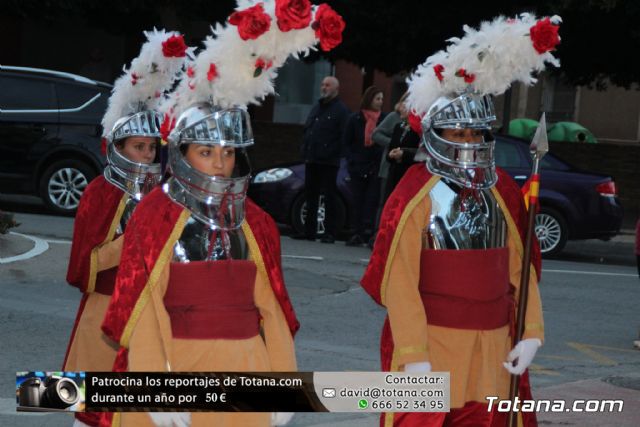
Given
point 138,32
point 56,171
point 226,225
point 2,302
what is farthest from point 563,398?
point 138,32

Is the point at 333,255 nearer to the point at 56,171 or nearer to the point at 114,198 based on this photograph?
the point at 56,171

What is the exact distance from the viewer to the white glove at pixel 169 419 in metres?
4.43

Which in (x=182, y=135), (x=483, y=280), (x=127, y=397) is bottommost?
(x=127, y=397)

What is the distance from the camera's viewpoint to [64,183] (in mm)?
15906

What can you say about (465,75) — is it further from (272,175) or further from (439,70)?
(272,175)

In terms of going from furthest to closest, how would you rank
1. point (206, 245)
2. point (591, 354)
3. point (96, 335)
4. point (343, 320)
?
point (343, 320), point (591, 354), point (96, 335), point (206, 245)

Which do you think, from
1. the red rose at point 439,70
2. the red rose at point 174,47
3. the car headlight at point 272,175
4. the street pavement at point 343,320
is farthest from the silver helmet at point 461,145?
the car headlight at point 272,175

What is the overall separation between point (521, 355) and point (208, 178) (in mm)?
1527

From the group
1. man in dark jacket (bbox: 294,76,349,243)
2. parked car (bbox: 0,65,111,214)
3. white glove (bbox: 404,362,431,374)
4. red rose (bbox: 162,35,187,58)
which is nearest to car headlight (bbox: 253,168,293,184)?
man in dark jacket (bbox: 294,76,349,243)

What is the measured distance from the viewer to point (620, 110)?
98.7 feet

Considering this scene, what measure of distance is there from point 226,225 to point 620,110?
26.5 meters

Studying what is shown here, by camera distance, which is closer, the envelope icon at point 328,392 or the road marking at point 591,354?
the envelope icon at point 328,392

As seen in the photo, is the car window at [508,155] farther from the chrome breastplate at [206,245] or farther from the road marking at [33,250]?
the chrome breastplate at [206,245]

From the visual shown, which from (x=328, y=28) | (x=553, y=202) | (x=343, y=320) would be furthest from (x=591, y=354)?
(x=553, y=202)
